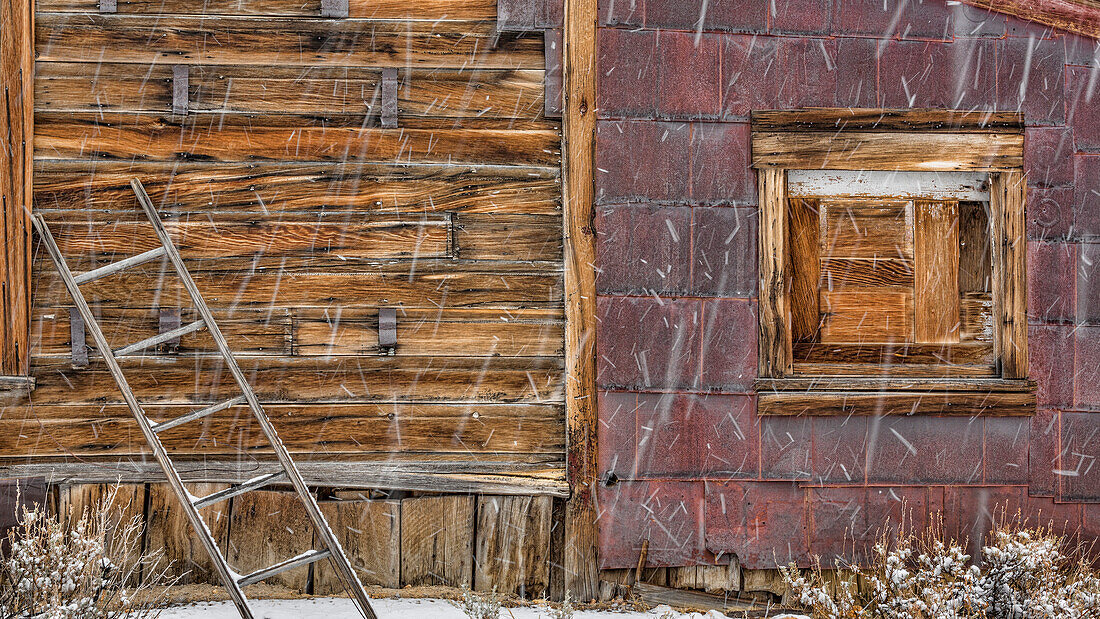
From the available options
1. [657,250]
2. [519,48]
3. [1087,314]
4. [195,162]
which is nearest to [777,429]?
[657,250]

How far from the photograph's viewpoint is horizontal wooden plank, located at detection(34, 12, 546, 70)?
4.12 meters

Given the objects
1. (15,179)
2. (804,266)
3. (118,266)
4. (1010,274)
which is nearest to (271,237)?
(118,266)

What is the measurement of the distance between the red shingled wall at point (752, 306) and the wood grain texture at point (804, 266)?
31 cm

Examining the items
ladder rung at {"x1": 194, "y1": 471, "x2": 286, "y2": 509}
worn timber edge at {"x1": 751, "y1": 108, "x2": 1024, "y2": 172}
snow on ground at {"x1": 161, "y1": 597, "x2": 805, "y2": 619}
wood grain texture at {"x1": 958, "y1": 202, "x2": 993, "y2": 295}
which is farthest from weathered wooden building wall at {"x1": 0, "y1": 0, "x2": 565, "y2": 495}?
wood grain texture at {"x1": 958, "y1": 202, "x2": 993, "y2": 295}

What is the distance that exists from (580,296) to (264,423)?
5.71 ft

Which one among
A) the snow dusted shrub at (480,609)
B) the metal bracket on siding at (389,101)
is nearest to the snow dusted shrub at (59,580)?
the snow dusted shrub at (480,609)

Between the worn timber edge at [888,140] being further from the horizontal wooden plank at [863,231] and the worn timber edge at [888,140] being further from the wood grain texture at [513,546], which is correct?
the wood grain texture at [513,546]

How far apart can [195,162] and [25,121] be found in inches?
34.7

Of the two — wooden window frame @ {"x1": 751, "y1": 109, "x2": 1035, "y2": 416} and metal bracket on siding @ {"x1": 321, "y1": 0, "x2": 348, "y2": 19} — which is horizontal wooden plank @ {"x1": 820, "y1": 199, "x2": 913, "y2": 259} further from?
metal bracket on siding @ {"x1": 321, "y1": 0, "x2": 348, "y2": 19}

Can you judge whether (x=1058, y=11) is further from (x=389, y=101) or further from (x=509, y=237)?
(x=389, y=101)

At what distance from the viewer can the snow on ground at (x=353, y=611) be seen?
392 cm

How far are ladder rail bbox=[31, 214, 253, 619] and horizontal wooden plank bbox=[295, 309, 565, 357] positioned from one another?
87cm

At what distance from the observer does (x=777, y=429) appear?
423 centimetres

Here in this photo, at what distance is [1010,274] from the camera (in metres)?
4.36
